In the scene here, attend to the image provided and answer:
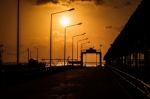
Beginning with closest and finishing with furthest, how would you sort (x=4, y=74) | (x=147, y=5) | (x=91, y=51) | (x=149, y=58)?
(x=147, y=5) < (x=149, y=58) < (x=4, y=74) < (x=91, y=51)

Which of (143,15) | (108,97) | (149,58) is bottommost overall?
(108,97)

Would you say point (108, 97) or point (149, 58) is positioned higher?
point (149, 58)

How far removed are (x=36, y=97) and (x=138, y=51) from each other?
20.3 meters

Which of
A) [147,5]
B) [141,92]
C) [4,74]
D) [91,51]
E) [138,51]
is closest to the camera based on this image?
[141,92]

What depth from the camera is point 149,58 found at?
2920 cm

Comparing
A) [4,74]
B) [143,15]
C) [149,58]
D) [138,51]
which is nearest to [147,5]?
[143,15]

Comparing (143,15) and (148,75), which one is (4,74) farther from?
(143,15)

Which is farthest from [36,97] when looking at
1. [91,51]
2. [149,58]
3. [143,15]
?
[91,51]

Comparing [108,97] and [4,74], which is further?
[4,74]

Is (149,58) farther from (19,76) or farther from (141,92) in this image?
(19,76)

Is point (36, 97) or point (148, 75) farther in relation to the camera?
point (148, 75)

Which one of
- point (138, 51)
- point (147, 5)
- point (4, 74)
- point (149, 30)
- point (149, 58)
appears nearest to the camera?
point (147, 5)

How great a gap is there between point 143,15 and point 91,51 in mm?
148907

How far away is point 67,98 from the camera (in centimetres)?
2209
